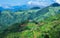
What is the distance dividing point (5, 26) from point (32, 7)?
3030 mm

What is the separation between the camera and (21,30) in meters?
18.3

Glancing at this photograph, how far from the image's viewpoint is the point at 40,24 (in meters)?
18.9

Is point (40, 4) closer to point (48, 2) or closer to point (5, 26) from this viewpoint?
point (48, 2)

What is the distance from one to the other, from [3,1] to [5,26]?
263 cm

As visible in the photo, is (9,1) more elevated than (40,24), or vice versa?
(9,1)

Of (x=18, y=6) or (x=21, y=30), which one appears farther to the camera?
(x=21, y=30)

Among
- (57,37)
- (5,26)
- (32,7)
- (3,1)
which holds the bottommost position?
(57,37)

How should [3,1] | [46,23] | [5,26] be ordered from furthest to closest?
[46,23] → [5,26] → [3,1]

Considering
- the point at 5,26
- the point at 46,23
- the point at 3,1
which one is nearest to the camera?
the point at 3,1

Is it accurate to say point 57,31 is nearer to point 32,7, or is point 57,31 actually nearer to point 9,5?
point 32,7

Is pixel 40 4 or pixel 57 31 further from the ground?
pixel 40 4

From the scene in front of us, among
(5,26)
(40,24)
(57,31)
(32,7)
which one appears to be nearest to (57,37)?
(57,31)

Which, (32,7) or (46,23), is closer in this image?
(32,7)

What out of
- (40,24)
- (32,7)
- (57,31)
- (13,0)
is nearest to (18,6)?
(13,0)
